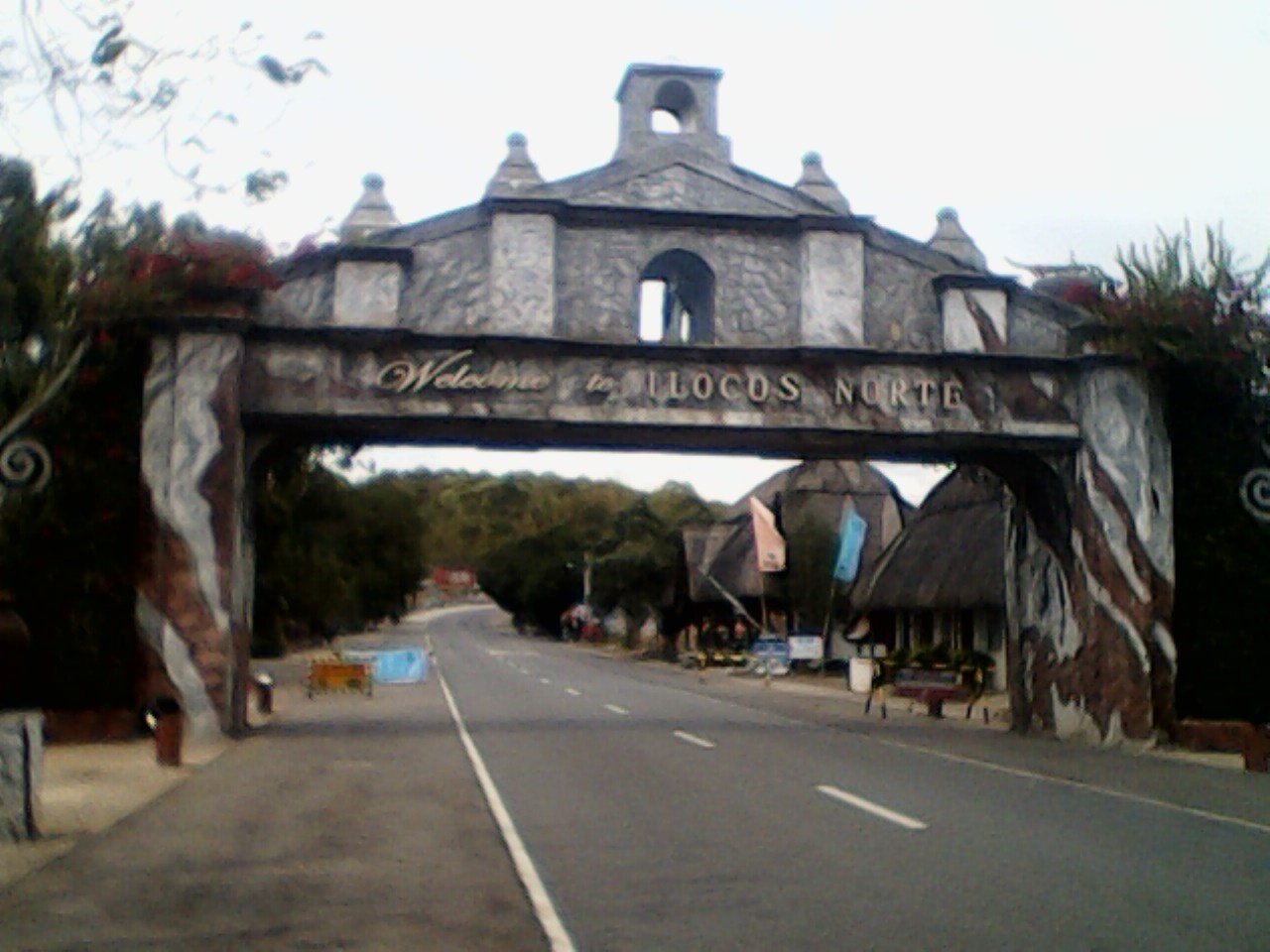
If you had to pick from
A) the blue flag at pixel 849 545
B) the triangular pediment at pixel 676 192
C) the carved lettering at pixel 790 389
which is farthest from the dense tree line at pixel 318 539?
the blue flag at pixel 849 545

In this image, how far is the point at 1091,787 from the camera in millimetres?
15102

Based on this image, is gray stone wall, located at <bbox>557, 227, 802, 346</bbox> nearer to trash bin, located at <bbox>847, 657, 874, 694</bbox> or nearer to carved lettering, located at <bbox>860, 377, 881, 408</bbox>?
carved lettering, located at <bbox>860, 377, 881, 408</bbox>

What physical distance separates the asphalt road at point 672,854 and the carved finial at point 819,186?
8.86m

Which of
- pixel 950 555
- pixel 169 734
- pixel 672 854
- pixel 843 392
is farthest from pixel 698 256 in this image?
pixel 950 555

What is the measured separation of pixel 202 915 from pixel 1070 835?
653 centimetres

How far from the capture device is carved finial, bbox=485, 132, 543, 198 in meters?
22.5

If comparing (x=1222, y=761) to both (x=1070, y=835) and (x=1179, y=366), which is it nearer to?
(x=1179, y=366)

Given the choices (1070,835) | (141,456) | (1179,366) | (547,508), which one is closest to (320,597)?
(141,456)

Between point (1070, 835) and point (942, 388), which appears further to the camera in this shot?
point (942, 388)

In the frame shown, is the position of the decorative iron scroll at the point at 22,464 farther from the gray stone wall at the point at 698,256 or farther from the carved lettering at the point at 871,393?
the carved lettering at the point at 871,393

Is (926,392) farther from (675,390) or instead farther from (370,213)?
(370,213)

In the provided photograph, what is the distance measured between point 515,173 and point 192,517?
23.7 ft

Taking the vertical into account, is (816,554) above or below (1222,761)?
above

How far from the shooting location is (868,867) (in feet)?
32.1
